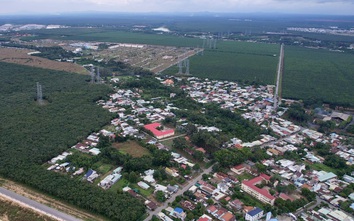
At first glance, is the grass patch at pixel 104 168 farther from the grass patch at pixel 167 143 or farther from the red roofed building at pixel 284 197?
the red roofed building at pixel 284 197

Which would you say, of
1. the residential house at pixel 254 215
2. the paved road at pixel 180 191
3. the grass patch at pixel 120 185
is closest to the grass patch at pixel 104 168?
the grass patch at pixel 120 185

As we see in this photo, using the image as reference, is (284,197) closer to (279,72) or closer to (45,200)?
(45,200)

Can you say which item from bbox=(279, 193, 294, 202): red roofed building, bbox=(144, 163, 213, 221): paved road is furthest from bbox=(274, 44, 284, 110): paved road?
bbox=(279, 193, 294, 202): red roofed building

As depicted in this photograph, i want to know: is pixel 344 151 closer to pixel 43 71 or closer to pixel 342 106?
pixel 342 106

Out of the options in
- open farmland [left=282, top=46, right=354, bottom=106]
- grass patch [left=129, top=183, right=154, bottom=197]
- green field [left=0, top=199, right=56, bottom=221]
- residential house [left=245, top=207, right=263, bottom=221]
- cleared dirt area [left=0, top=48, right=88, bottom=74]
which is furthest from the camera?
cleared dirt area [left=0, top=48, right=88, bottom=74]

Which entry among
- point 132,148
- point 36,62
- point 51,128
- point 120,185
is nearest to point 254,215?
point 120,185

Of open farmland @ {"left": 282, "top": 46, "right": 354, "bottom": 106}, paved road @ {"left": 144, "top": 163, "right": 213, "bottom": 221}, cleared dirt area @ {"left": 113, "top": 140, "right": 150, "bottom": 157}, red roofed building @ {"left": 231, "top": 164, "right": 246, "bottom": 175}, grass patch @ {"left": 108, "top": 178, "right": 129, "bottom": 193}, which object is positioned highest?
open farmland @ {"left": 282, "top": 46, "right": 354, "bottom": 106}

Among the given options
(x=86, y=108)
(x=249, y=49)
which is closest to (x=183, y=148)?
(x=86, y=108)

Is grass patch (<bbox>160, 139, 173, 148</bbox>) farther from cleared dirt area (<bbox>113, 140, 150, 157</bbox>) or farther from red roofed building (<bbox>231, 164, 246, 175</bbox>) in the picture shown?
red roofed building (<bbox>231, 164, 246, 175</bbox>)
